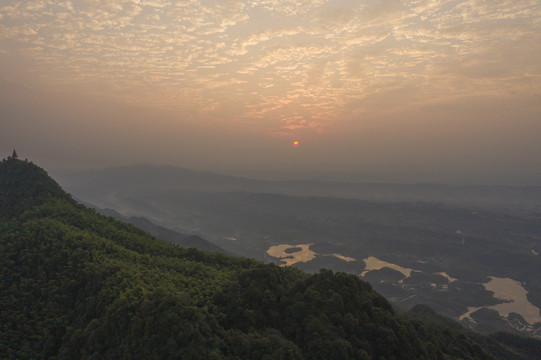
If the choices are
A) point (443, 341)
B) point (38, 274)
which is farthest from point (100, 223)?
point (443, 341)

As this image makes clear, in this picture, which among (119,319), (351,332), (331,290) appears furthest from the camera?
(331,290)

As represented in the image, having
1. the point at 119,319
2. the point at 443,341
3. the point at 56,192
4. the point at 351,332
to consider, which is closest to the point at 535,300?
the point at 443,341

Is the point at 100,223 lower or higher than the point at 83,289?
higher

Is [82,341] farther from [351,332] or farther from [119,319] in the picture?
[351,332]

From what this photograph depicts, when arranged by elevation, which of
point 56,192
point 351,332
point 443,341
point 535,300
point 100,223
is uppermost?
point 56,192

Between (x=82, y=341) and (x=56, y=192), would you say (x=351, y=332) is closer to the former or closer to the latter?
(x=82, y=341)

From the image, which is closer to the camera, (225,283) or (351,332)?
(351,332)

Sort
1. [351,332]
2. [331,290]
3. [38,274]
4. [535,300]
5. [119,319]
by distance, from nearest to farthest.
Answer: [119,319]
[351,332]
[331,290]
[38,274]
[535,300]
